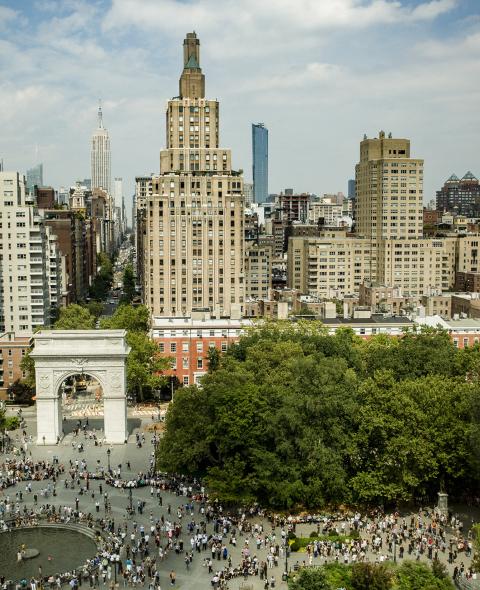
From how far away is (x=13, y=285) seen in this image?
125 m

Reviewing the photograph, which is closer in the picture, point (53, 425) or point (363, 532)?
point (363, 532)

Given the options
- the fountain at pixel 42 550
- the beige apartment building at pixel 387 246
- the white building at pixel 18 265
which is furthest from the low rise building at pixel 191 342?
the beige apartment building at pixel 387 246

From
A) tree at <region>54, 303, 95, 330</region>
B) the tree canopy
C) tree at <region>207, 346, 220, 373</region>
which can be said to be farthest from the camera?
tree at <region>54, 303, 95, 330</region>

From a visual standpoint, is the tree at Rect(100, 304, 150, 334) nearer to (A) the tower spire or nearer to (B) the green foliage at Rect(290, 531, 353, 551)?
(A) the tower spire

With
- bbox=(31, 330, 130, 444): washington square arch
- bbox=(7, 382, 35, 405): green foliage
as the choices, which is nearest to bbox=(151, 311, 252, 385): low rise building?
bbox=(7, 382, 35, 405): green foliage

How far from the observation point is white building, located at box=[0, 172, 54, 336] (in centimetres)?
12475

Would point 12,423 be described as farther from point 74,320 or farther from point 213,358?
A: point 74,320

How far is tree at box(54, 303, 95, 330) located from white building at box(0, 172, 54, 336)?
3.42m

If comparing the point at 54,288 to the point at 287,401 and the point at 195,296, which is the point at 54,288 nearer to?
the point at 195,296

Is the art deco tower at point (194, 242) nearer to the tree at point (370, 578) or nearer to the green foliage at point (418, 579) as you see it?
the tree at point (370, 578)

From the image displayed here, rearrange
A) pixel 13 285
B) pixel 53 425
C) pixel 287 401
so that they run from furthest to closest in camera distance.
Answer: pixel 13 285 → pixel 53 425 → pixel 287 401

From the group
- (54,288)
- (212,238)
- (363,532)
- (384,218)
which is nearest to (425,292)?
(384,218)

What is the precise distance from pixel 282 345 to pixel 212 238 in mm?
51248

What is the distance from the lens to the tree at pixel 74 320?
124 m
